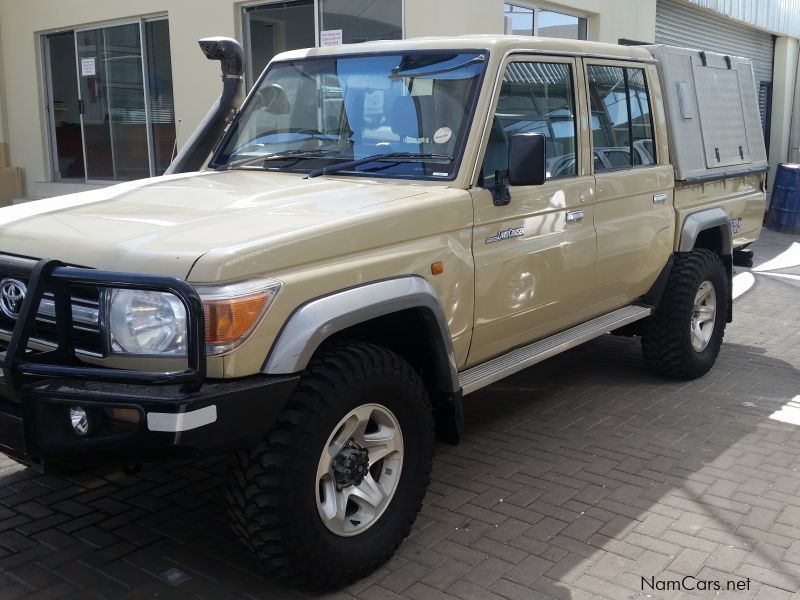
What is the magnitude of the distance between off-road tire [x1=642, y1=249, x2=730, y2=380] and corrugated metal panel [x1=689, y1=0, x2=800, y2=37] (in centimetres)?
866

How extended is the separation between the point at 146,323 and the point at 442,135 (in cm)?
167

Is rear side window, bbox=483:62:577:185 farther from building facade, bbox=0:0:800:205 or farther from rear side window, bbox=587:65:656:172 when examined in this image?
building facade, bbox=0:0:800:205

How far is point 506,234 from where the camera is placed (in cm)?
391

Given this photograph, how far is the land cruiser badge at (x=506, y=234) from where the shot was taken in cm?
383

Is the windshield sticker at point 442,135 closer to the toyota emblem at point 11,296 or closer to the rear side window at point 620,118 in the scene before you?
the rear side window at point 620,118

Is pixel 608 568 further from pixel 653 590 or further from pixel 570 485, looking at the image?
pixel 570 485

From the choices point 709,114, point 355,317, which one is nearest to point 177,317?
point 355,317

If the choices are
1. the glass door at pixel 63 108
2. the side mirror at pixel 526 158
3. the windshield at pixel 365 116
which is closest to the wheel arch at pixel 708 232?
the side mirror at pixel 526 158

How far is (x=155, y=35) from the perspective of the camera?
1140 centimetres

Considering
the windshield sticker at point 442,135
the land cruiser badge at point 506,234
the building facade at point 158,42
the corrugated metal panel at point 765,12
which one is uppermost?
the corrugated metal panel at point 765,12

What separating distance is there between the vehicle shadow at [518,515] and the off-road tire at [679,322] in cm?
32

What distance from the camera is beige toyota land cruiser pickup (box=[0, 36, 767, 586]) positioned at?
9.09ft

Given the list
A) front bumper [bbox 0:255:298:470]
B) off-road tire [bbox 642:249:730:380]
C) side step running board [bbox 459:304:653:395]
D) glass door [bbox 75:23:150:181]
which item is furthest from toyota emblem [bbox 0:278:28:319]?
glass door [bbox 75:23:150:181]

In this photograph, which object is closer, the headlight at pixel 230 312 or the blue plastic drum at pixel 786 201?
the headlight at pixel 230 312
